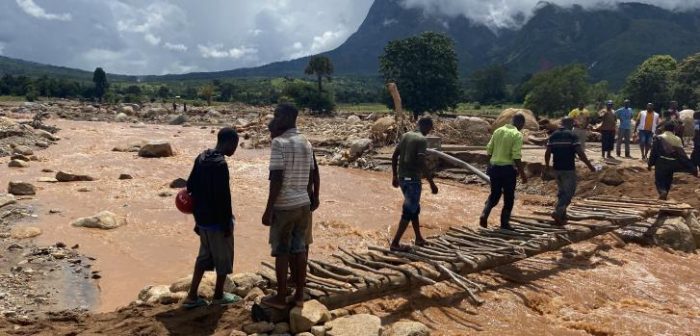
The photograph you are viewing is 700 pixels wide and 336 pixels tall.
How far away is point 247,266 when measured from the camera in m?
8.02

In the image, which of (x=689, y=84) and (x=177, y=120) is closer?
(x=689, y=84)

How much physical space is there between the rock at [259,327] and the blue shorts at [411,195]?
2614 mm

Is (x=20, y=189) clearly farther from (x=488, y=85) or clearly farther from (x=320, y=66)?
(x=488, y=85)

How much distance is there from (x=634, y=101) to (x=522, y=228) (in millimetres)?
34119

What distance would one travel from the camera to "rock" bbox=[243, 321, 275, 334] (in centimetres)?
457

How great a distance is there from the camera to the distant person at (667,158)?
9445 millimetres

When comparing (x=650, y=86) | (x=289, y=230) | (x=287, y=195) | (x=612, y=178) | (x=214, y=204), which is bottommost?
(x=612, y=178)

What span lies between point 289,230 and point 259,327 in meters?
0.82

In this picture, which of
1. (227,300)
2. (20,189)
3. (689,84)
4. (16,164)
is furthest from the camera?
(689,84)

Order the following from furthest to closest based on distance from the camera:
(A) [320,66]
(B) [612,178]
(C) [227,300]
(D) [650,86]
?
(A) [320,66], (D) [650,86], (B) [612,178], (C) [227,300]

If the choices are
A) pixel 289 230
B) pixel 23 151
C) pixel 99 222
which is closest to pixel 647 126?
pixel 289 230

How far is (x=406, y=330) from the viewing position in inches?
191

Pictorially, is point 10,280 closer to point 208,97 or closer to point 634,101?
point 634,101

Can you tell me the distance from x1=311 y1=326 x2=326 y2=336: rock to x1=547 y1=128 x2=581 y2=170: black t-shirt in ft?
15.7
